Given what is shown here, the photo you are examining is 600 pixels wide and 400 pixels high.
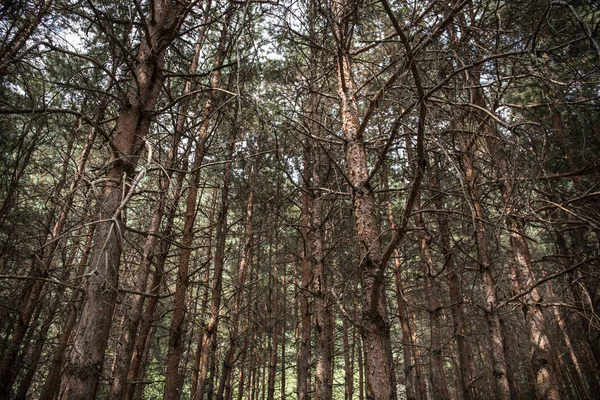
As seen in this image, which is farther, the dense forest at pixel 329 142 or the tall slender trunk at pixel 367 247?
the tall slender trunk at pixel 367 247

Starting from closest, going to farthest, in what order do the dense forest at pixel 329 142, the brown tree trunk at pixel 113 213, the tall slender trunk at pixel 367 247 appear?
1. the dense forest at pixel 329 142
2. the brown tree trunk at pixel 113 213
3. the tall slender trunk at pixel 367 247

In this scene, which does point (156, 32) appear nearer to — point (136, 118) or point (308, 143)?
Answer: point (136, 118)

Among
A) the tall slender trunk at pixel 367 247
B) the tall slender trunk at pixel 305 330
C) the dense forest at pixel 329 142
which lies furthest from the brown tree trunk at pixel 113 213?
the tall slender trunk at pixel 305 330

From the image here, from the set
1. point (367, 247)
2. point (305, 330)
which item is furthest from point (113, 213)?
point (305, 330)

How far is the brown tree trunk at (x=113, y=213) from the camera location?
2357 mm

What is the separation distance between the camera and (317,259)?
6.38m

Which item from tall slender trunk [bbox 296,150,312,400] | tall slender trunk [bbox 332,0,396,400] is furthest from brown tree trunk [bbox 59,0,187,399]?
tall slender trunk [bbox 296,150,312,400]

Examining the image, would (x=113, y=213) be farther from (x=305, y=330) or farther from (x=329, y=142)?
(x=305, y=330)

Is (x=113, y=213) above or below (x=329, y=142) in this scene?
below

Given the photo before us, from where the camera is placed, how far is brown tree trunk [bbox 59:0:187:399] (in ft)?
7.73

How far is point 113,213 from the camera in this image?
283 cm

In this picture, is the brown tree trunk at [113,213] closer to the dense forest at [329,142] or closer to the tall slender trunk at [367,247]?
the dense forest at [329,142]

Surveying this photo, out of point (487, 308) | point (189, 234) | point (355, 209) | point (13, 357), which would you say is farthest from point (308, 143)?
point (13, 357)

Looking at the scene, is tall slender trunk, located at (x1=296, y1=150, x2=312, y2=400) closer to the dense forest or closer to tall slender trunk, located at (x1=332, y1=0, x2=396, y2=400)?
the dense forest
